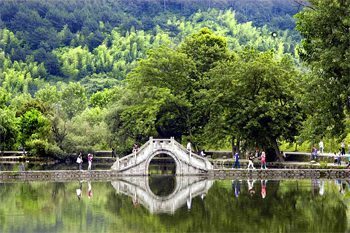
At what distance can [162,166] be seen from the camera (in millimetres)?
85250

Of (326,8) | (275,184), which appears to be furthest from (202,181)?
(326,8)

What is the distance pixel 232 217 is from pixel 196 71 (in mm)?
40194

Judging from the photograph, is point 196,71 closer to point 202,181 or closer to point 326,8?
point 202,181

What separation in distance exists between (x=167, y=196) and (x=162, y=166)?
30384mm

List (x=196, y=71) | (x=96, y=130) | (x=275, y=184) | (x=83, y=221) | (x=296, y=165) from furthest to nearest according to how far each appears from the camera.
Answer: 1. (x=96, y=130)
2. (x=196, y=71)
3. (x=296, y=165)
4. (x=275, y=184)
5. (x=83, y=221)

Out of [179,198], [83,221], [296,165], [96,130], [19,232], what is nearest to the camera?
[19,232]

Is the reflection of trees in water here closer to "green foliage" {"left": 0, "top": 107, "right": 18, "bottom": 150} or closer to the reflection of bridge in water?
the reflection of bridge in water

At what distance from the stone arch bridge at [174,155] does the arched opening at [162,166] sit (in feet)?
17.9

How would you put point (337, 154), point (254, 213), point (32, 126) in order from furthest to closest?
point (32, 126), point (337, 154), point (254, 213)

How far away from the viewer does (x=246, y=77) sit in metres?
73.4

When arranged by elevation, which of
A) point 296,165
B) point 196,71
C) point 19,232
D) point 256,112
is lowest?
point 19,232

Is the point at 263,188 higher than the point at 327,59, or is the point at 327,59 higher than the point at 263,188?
the point at 327,59

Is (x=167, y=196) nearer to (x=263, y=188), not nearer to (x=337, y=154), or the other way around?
(x=263, y=188)

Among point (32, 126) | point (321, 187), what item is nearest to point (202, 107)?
point (32, 126)
